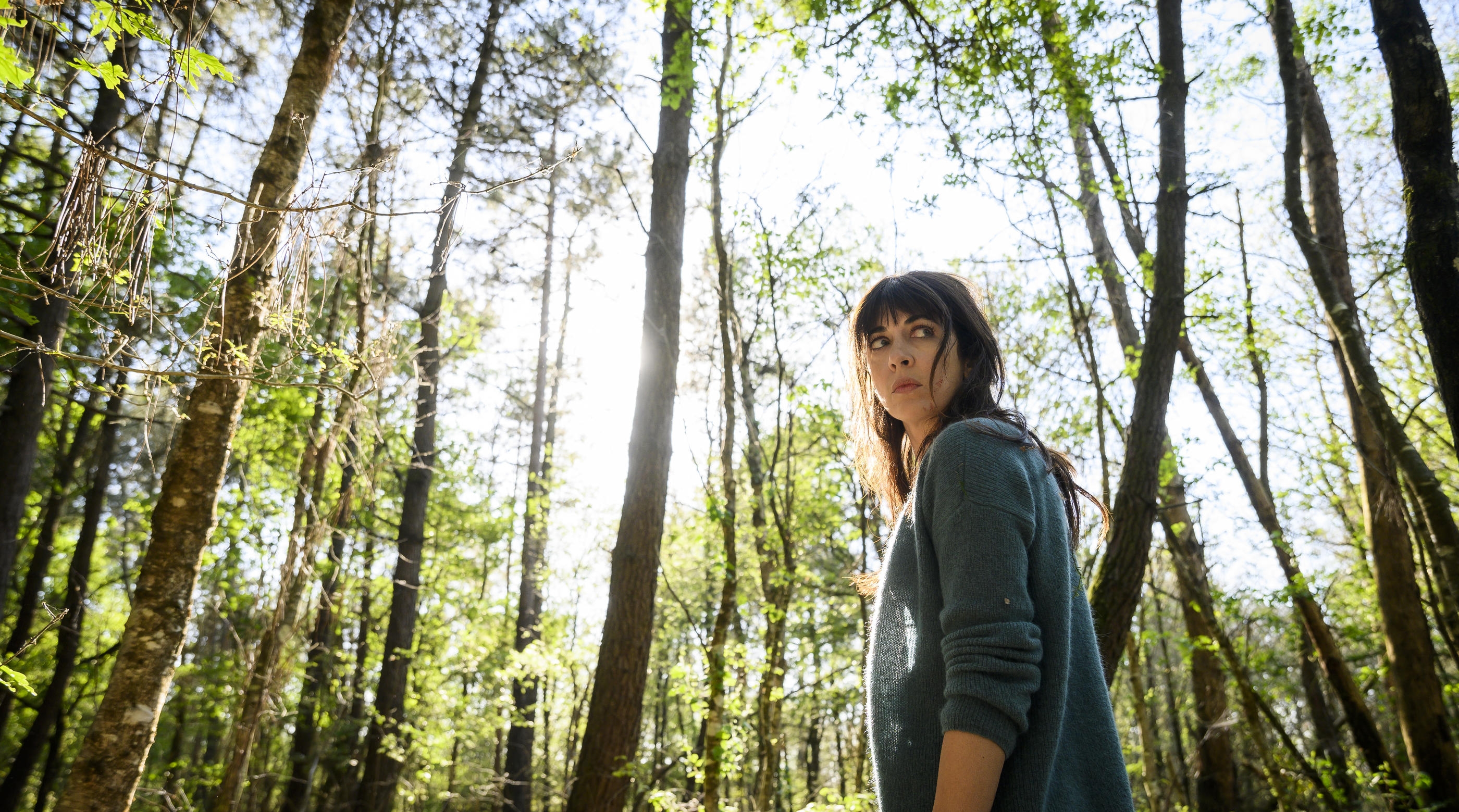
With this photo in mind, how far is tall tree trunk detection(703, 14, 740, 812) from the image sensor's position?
14.6 ft

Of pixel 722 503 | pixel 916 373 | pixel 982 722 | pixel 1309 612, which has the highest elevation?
pixel 722 503

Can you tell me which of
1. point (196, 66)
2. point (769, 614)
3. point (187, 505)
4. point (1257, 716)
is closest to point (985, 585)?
point (196, 66)

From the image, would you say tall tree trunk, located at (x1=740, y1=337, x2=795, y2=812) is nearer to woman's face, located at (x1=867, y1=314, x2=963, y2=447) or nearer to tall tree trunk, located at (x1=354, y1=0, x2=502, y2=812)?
woman's face, located at (x1=867, y1=314, x2=963, y2=447)

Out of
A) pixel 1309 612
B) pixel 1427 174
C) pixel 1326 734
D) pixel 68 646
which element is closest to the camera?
pixel 1427 174

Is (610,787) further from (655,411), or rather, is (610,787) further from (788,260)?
(788,260)

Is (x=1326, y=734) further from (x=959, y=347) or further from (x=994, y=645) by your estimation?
(x=994, y=645)

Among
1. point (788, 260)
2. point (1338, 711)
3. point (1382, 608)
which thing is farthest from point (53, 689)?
point (1338, 711)

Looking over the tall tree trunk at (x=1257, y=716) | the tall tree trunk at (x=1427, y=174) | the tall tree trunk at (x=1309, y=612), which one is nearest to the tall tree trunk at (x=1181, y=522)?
the tall tree trunk at (x=1257, y=716)

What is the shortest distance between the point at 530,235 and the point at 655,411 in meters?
7.44

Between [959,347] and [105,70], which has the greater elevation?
[105,70]

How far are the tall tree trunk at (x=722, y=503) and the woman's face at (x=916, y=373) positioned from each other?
325 centimetres

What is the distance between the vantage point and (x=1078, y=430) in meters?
6.75

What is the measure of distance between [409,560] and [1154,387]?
28.5 ft

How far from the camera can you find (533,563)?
541 inches
